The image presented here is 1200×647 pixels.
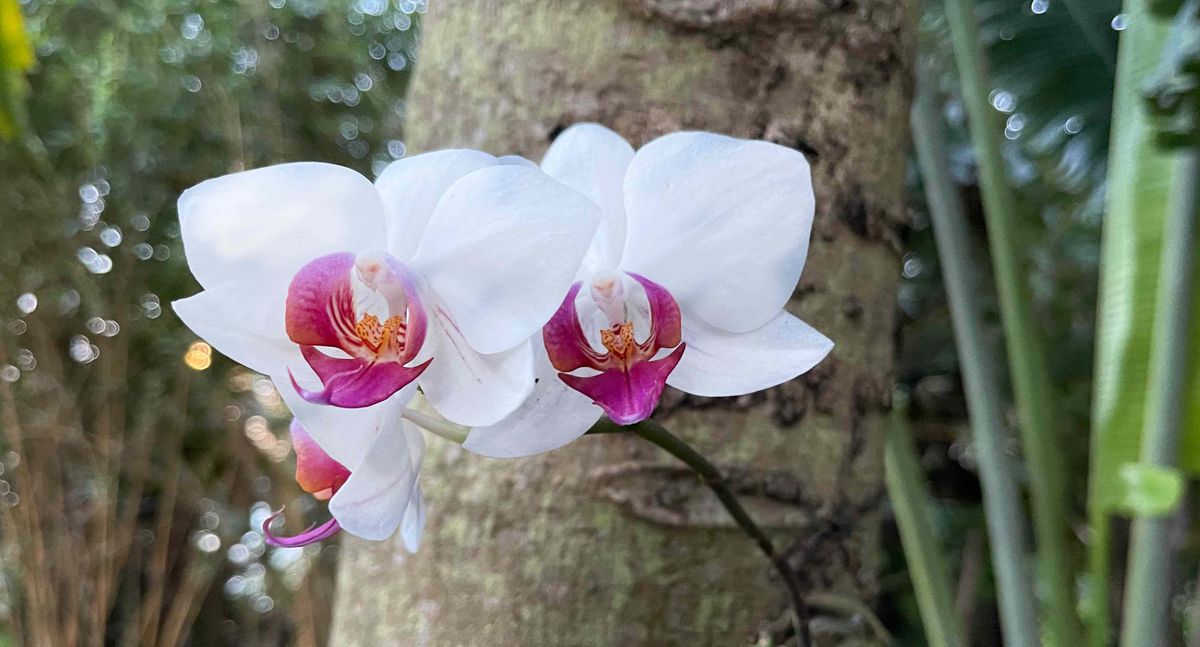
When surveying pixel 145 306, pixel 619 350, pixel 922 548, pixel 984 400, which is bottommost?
pixel 145 306

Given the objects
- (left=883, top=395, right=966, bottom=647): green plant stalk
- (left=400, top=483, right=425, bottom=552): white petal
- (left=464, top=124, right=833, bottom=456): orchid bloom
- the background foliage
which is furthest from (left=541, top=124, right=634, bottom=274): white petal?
the background foliage

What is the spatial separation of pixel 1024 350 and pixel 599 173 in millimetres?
611

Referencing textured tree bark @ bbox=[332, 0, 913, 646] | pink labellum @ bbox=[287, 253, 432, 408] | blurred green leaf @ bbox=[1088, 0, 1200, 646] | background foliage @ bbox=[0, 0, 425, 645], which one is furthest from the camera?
background foliage @ bbox=[0, 0, 425, 645]

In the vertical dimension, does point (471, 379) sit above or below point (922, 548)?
above

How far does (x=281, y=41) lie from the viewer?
1.61 meters

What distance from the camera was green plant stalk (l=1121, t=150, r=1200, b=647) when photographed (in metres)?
0.65

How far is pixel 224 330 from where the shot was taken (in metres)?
0.26

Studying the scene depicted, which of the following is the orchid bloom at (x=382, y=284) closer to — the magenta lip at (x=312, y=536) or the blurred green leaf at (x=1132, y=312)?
the magenta lip at (x=312, y=536)

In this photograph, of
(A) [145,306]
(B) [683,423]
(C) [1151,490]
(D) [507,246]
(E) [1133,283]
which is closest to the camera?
(D) [507,246]

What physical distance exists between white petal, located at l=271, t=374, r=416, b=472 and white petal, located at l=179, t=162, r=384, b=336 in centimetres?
2

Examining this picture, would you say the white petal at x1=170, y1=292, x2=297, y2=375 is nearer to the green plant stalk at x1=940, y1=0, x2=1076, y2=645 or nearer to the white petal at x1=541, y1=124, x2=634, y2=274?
the white petal at x1=541, y1=124, x2=634, y2=274

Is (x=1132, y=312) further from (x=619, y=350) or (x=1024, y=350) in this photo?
(x=619, y=350)

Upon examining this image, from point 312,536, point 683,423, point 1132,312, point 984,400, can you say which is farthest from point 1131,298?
point 312,536

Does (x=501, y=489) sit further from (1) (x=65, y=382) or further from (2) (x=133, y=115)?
(1) (x=65, y=382)
